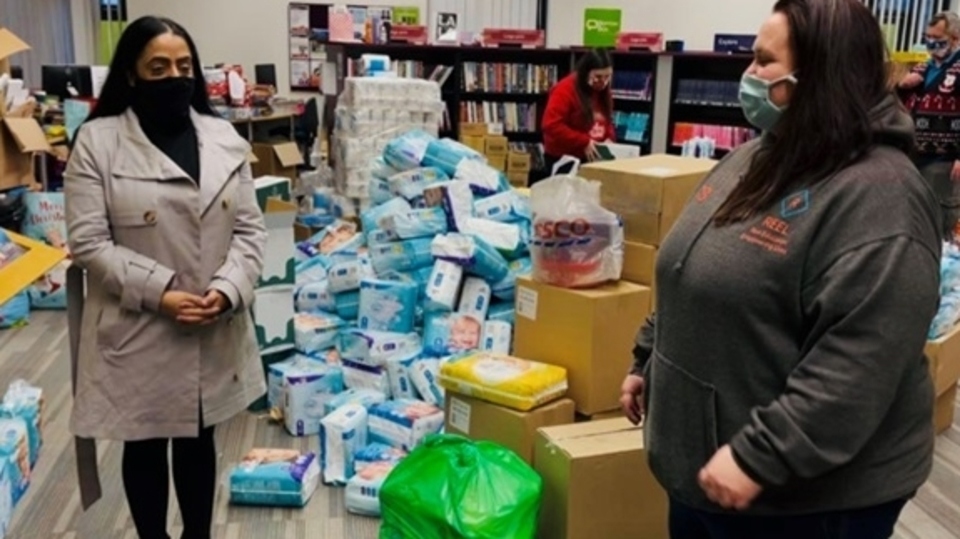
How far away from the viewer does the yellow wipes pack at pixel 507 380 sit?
2.27 m

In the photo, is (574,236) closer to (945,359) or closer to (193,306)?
(193,306)

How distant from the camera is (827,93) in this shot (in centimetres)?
110

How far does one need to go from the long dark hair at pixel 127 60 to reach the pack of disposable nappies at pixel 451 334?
5.03ft

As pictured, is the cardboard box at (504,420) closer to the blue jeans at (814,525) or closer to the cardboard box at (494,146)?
the blue jeans at (814,525)

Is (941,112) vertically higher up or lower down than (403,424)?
higher up

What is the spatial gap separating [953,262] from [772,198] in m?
2.41

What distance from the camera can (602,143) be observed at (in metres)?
5.12

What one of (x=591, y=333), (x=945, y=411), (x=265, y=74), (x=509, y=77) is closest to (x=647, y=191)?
(x=591, y=333)

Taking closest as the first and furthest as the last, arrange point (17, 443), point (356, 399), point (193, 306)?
point (193, 306) < point (17, 443) < point (356, 399)

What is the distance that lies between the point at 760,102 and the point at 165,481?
1.54 metres

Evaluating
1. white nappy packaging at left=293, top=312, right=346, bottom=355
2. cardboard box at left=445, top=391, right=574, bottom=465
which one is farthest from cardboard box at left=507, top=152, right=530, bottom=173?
cardboard box at left=445, top=391, right=574, bottom=465

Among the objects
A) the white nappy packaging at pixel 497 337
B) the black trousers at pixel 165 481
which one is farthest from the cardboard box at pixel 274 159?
the black trousers at pixel 165 481

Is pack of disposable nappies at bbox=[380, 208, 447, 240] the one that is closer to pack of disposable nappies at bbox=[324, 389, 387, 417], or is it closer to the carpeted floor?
pack of disposable nappies at bbox=[324, 389, 387, 417]

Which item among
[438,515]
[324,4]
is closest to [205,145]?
[438,515]
